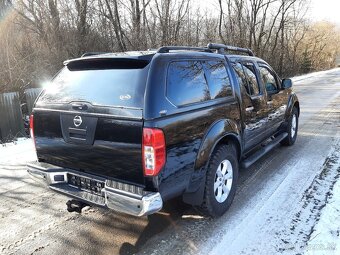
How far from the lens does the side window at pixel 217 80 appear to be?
150 inches

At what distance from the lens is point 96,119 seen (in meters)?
3.09

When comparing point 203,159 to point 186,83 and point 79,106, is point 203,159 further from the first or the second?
point 79,106

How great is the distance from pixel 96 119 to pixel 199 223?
1687mm

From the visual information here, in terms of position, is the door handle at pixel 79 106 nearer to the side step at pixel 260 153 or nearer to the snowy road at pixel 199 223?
the snowy road at pixel 199 223

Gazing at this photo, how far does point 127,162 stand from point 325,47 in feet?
190

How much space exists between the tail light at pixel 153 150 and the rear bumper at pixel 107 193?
0.21m

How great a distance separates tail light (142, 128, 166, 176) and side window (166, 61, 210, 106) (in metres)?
0.43

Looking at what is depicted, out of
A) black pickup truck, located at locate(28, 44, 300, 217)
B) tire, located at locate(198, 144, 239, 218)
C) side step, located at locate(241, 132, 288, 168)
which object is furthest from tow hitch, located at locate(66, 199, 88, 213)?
side step, located at locate(241, 132, 288, 168)

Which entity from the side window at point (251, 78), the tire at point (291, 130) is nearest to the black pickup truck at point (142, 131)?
the side window at point (251, 78)

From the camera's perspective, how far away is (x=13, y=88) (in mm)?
9047

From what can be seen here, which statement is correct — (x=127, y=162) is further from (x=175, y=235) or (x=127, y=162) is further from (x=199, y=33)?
(x=199, y=33)

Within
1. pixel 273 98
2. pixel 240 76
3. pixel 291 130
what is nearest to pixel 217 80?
pixel 240 76

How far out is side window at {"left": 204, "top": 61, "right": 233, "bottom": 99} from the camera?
3.82m

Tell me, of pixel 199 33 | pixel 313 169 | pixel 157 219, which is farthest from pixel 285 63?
pixel 157 219
